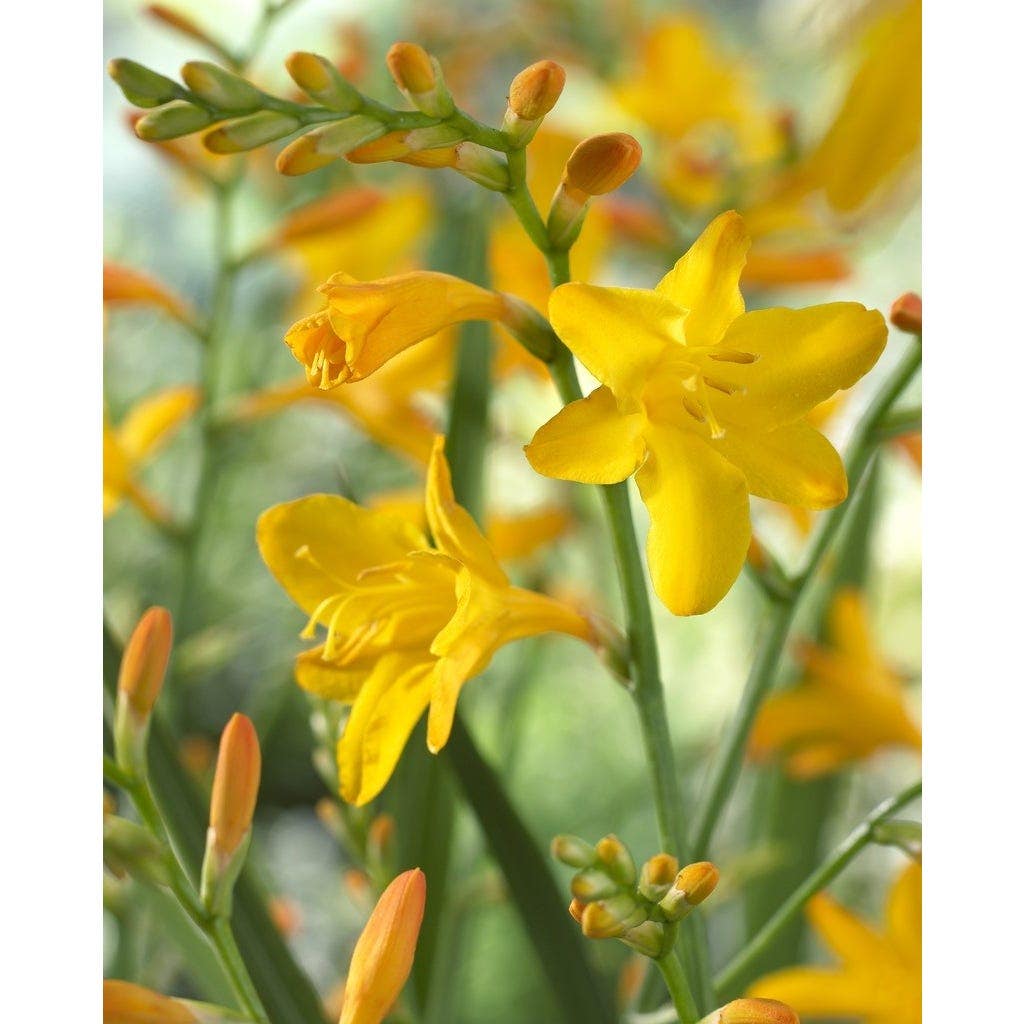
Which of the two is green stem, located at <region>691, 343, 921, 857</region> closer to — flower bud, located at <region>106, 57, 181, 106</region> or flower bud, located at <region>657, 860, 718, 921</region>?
flower bud, located at <region>657, 860, 718, 921</region>

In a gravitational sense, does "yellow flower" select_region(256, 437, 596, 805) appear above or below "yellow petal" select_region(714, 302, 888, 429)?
below

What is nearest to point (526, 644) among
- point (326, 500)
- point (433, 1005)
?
point (433, 1005)

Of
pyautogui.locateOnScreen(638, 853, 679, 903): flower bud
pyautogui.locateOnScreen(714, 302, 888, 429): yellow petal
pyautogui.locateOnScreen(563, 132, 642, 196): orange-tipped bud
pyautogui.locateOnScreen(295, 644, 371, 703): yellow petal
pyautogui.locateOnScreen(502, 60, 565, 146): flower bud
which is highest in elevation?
pyautogui.locateOnScreen(502, 60, 565, 146): flower bud

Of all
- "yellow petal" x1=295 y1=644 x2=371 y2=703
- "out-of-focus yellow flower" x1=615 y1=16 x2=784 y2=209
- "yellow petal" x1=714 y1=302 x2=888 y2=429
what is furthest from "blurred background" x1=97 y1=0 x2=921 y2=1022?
"yellow petal" x1=714 y1=302 x2=888 y2=429

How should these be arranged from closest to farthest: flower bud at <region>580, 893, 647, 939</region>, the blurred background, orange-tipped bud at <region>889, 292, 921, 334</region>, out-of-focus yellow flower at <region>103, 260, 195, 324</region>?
flower bud at <region>580, 893, 647, 939</region> < orange-tipped bud at <region>889, 292, 921, 334</region> < out-of-focus yellow flower at <region>103, 260, 195, 324</region> < the blurred background

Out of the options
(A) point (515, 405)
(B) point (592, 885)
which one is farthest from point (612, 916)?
(A) point (515, 405)

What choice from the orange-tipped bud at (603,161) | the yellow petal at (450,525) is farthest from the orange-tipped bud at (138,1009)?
the orange-tipped bud at (603,161)
